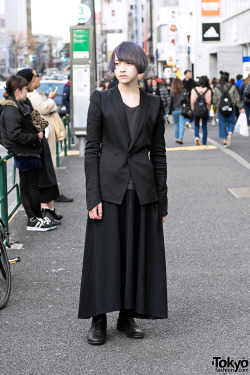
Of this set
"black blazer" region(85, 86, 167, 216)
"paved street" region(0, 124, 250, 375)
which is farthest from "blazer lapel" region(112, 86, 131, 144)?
"paved street" region(0, 124, 250, 375)

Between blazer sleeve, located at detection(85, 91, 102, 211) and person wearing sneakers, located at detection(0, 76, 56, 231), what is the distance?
3.81 meters

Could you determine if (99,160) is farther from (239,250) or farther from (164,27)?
(164,27)

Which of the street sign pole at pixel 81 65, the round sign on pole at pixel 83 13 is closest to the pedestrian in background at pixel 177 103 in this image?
the street sign pole at pixel 81 65

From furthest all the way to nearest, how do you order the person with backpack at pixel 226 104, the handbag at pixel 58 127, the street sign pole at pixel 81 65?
the person with backpack at pixel 226 104 → the street sign pole at pixel 81 65 → the handbag at pixel 58 127

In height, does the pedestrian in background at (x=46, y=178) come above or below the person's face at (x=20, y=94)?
below

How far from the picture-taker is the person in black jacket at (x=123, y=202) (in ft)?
16.9

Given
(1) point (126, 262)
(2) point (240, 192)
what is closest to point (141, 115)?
(1) point (126, 262)

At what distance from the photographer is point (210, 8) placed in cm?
5947

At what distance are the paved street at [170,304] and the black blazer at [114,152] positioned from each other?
90 centimetres

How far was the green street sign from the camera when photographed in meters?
18.9

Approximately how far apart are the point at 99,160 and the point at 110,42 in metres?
68.2

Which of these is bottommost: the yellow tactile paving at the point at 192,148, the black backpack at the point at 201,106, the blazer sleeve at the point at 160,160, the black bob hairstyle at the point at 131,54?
the yellow tactile paving at the point at 192,148

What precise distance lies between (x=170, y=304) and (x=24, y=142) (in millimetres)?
3308

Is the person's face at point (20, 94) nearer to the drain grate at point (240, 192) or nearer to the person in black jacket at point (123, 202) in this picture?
the person in black jacket at point (123, 202)
